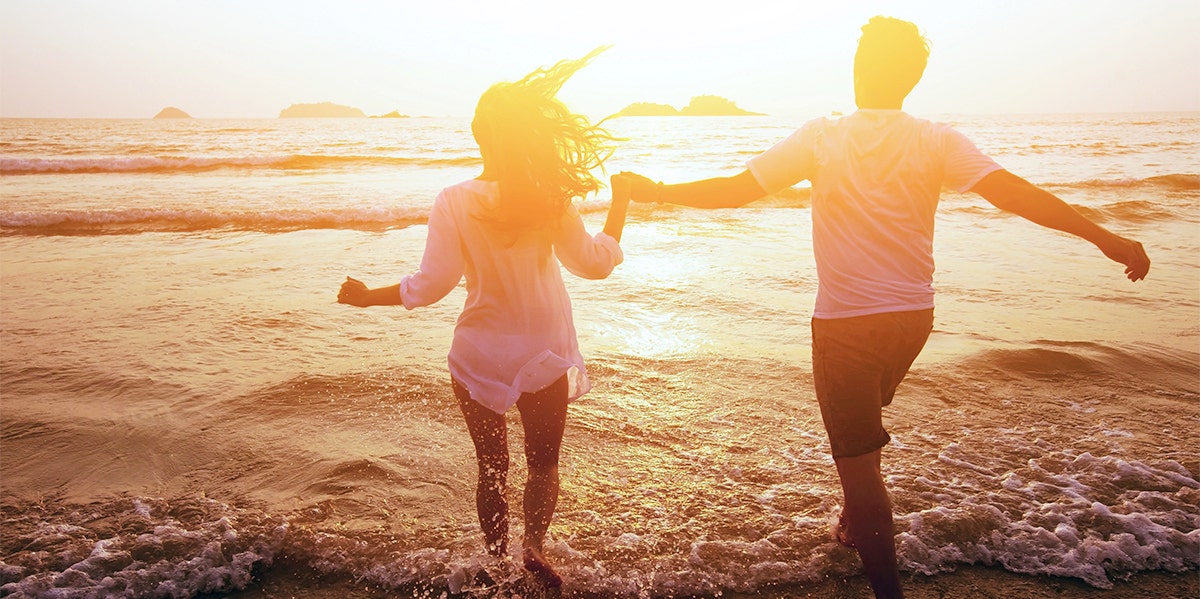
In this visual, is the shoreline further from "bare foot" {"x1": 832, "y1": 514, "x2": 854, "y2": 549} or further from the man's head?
the man's head

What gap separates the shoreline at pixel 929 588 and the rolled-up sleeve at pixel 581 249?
4.68ft

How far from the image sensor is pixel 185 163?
2433 cm

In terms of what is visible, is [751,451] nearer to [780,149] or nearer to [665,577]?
[665,577]

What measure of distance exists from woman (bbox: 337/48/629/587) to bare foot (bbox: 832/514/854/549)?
56.4 inches

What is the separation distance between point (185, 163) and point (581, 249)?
2541 cm

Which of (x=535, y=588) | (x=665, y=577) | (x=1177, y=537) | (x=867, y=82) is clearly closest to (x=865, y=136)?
(x=867, y=82)

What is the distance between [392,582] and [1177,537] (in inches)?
142

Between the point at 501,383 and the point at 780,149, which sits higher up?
the point at 780,149

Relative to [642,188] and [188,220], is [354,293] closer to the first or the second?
[642,188]

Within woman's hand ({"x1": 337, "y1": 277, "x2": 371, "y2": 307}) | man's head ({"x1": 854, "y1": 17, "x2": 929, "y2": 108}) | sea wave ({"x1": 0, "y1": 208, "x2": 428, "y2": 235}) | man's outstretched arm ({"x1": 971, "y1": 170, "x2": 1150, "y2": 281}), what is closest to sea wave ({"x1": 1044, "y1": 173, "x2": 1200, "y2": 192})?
sea wave ({"x1": 0, "y1": 208, "x2": 428, "y2": 235})

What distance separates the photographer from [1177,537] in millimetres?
3631

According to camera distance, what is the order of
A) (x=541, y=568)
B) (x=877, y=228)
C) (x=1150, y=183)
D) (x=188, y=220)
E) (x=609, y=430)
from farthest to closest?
1. (x=1150, y=183)
2. (x=188, y=220)
3. (x=609, y=430)
4. (x=541, y=568)
5. (x=877, y=228)

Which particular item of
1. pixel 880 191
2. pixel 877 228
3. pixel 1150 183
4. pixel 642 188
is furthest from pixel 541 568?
pixel 1150 183

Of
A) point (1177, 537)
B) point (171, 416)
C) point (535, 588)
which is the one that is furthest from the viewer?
point (171, 416)
